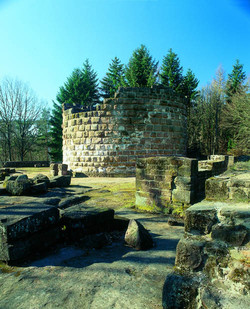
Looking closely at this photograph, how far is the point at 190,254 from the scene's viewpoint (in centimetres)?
174

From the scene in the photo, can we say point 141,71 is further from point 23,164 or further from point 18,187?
point 18,187

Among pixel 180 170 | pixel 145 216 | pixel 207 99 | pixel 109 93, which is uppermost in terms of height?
pixel 109 93

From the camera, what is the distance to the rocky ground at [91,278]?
1.76 meters

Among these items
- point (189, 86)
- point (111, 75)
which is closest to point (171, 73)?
point (189, 86)

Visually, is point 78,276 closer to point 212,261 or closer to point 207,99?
point 212,261

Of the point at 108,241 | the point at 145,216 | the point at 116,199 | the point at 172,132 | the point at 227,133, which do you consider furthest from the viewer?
the point at 227,133

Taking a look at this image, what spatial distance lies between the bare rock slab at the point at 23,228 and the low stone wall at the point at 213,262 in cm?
162

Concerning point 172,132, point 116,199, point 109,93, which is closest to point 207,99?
point 109,93

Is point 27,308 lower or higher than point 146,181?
lower

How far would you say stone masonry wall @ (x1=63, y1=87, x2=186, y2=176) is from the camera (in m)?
10.8

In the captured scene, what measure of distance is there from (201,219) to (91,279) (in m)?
1.14

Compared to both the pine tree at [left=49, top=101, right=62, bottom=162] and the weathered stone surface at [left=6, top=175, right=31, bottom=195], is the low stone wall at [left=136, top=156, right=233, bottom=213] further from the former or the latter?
the pine tree at [left=49, top=101, right=62, bottom=162]

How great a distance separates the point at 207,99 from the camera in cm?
2791

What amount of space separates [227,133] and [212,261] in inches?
1131
